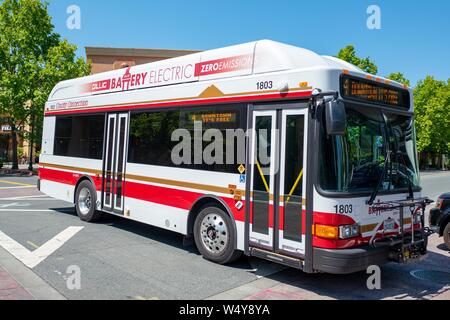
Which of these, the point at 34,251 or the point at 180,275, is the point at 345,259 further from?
the point at 34,251

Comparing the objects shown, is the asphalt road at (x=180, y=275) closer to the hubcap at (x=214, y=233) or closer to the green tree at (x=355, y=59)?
the hubcap at (x=214, y=233)

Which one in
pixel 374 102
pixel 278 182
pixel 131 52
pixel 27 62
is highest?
pixel 131 52

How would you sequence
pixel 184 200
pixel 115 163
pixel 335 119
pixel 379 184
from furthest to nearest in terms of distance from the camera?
1. pixel 115 163
2. pixel 184 200
3. pixel 379 184
4. pixel 335 119

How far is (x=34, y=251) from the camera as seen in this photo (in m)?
7.14

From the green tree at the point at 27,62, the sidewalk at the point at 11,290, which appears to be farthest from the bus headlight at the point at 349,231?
the green tree at the point at 27,62

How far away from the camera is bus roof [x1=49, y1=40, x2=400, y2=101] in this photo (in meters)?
5.94

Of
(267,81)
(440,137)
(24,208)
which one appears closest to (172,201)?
(267,81)

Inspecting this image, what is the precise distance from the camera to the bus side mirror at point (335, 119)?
4.86m

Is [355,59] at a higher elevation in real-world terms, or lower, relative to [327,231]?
higher

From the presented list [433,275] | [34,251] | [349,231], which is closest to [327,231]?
[349,231]

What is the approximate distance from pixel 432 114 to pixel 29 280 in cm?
6230

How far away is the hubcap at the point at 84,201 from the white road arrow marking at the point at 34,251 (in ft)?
4.23

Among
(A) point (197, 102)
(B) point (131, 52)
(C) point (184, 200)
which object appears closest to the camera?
(A) point (197, 102)

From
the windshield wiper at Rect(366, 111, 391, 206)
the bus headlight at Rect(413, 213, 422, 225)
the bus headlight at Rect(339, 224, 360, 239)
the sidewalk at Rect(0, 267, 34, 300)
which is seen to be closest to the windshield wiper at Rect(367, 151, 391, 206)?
the windshield wiper at Rect(366, 111, 391, 206)
